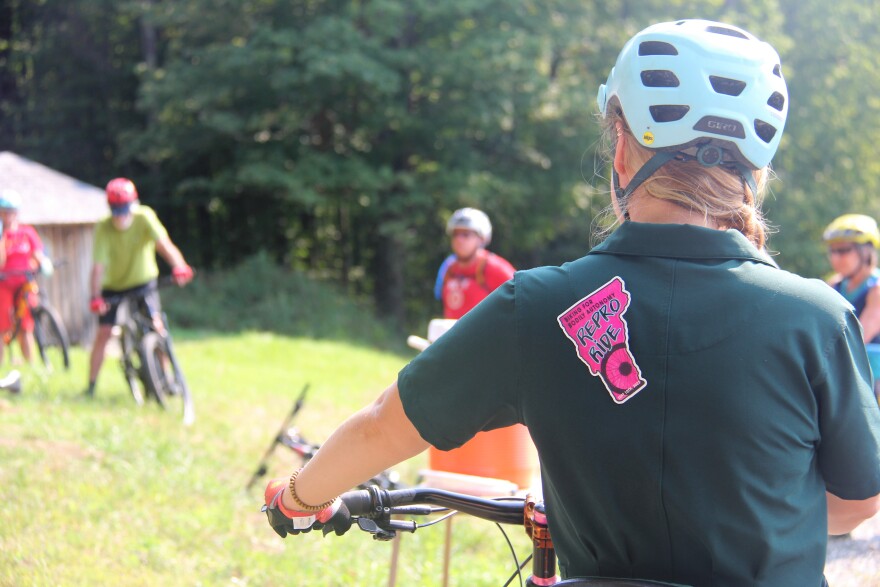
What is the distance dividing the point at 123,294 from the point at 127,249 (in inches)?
16.3

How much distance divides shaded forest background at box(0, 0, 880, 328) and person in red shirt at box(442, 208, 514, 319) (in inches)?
343

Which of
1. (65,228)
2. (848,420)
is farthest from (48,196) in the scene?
(848,420)

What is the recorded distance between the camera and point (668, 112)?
5.75ft

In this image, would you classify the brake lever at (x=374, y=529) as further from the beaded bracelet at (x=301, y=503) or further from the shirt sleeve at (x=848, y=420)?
the shirt sleeve at (x=848, y=420)

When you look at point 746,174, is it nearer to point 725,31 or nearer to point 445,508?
point 725,31

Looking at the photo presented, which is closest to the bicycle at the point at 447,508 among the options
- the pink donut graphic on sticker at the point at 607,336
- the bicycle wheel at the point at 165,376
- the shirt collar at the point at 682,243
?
the pink donut graphic on sticker at the point at 607,336

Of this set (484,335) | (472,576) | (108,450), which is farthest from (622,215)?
(108,450)

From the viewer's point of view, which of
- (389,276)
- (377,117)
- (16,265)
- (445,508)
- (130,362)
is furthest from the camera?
(389,276)

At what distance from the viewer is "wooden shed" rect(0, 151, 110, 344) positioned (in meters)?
14.2

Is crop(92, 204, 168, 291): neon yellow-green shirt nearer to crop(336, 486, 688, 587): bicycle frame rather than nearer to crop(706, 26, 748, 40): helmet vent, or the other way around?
crop(336, 486, 688, 587): bicycle frame

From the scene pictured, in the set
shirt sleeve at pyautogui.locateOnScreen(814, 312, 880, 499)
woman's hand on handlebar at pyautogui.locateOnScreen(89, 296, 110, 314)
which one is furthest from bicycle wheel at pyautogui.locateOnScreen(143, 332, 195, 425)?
shirt sleeve at pyautogui.locateOnScreen(814, 312, 880, 499)

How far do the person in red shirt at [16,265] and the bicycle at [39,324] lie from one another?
1.2 inches

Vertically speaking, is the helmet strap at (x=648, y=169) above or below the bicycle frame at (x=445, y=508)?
above

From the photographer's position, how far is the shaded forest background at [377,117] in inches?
726
